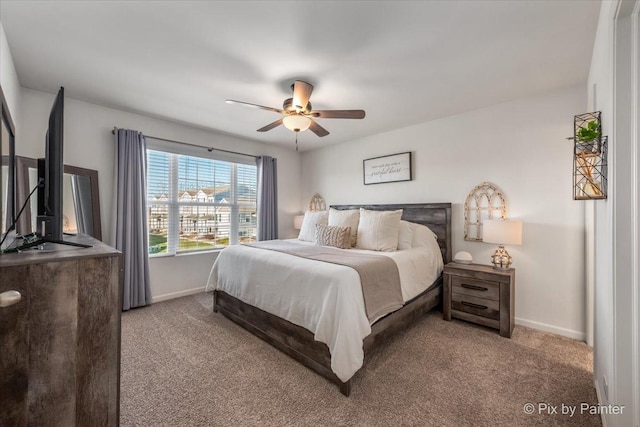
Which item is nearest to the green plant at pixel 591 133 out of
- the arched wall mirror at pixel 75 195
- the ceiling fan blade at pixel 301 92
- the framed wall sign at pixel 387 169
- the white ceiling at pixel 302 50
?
the white ceiling at pixel 302 50

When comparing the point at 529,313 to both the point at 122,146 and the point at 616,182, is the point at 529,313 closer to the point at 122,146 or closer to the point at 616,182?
the point at 616,182

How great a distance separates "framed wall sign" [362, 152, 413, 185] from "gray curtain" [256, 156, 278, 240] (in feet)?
5.38

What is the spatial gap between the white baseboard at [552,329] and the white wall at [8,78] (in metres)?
4.97

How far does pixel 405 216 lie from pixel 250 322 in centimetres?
243

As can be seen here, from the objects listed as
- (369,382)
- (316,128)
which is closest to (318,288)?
(369,382)

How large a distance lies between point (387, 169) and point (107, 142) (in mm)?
3722

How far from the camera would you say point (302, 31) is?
184 cm

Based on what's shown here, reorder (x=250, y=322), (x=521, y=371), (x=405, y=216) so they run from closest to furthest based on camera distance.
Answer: (x=521, y=371)
(x=250, y=322)
(x=405, y=216)

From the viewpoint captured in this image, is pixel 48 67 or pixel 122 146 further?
pixel 122 146

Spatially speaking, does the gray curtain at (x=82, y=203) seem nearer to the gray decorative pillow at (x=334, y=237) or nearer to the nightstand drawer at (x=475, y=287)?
the gray decorative pillow at (x=334, y=237)

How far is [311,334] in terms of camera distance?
201 cm

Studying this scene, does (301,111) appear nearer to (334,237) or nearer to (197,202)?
(334,237)

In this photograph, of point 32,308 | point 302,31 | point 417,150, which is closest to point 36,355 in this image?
point 32,308

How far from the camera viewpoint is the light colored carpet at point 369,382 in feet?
5.18
